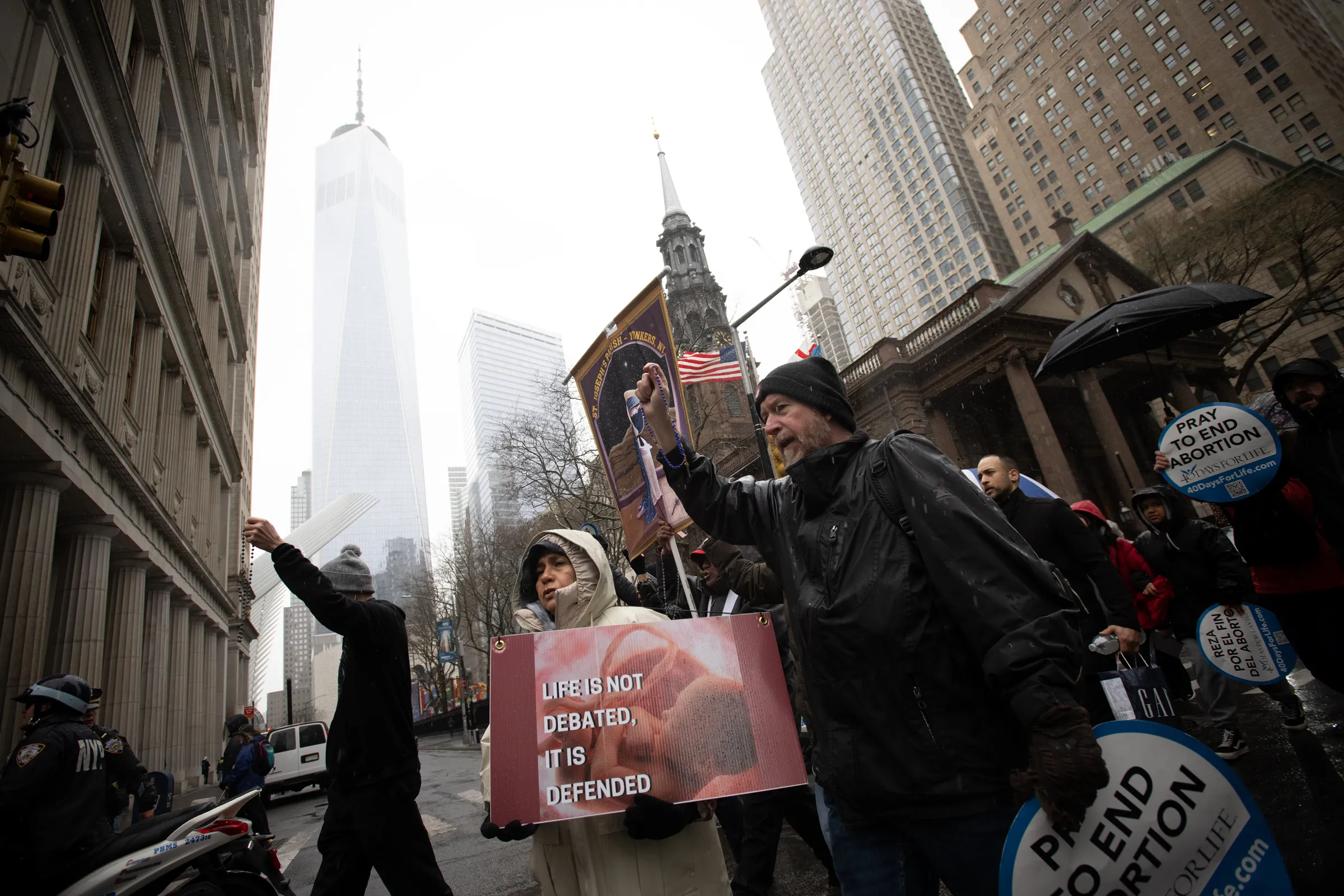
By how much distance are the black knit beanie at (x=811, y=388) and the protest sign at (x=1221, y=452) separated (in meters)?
3.94

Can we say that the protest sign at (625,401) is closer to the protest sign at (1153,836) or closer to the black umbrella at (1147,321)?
the protest sign at (1153,836)

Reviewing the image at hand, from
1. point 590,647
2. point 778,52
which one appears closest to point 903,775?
point 590,647

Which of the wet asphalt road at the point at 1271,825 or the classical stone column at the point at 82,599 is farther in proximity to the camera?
the classical stone column at the point at 82,599

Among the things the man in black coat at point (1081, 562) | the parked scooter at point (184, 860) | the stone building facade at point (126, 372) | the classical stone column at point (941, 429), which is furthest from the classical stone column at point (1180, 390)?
the stone building facade at point (126, 372)

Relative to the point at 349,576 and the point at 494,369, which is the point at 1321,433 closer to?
the point at 349,576

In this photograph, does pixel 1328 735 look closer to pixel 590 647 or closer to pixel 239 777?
pixel 590 647

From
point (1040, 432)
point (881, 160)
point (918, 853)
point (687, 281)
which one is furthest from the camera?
point (881, 160)

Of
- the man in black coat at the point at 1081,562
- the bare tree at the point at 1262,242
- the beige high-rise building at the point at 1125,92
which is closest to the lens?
the man in black coat at the point at 1081,562

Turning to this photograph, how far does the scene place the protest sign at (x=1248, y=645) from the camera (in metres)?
4.64

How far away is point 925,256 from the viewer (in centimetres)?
11144

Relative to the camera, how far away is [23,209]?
425cm

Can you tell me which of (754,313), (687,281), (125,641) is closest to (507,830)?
(754,313)

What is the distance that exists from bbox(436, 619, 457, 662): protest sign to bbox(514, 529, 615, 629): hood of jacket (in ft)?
121

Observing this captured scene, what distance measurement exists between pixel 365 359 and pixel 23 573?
166 meters
